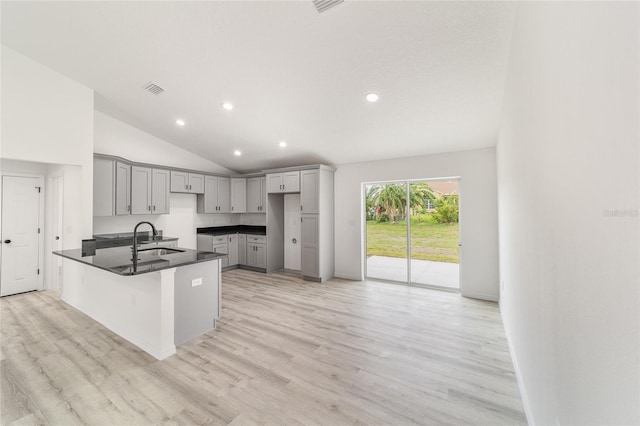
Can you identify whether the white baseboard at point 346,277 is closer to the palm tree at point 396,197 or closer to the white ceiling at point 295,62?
the palm tree at point 396,197

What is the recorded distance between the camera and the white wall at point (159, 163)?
4863 mm

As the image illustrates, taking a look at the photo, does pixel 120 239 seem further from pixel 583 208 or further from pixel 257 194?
pixel 583 208

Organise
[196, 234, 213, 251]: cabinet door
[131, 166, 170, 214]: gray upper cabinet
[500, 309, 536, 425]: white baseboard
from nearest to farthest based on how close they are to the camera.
A: [500, 309, 536, 425]: white baseboard
[131, 166, 170, 214]: gray upper cabinet
[196, 234, 213, 251]: cabinet door

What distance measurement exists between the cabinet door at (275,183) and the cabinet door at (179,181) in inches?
71.7

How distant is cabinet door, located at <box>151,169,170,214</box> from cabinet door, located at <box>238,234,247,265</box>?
1.76 metres

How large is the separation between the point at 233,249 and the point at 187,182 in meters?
1.90

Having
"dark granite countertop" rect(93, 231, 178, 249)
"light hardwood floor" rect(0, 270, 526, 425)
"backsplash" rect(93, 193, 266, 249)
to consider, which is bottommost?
"light hardwood floor" rect(0, 270, 526, 425)

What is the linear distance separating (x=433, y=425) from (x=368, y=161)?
434cm

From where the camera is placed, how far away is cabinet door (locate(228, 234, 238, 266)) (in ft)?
20.7

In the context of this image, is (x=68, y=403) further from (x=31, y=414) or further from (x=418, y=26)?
(x=418, y=26)

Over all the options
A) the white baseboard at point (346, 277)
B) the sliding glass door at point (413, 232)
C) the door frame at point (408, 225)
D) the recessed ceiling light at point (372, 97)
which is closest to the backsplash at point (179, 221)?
the white baseboard at point (346, 277)

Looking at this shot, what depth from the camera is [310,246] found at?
545cm

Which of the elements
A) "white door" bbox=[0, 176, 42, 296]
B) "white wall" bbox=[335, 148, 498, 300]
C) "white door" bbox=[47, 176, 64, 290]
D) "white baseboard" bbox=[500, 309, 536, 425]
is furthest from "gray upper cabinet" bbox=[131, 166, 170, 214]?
"white baseboard" bbox=[500, 309, 536, 425]

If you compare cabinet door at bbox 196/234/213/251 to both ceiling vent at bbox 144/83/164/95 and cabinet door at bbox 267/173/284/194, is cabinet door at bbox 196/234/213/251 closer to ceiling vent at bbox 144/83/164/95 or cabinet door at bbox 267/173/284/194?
cabinet door at bbox 267/173/284/194
